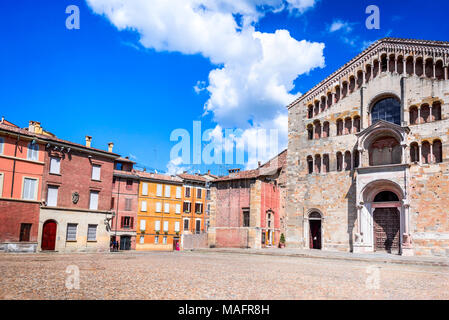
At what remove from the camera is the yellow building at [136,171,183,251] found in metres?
55.6

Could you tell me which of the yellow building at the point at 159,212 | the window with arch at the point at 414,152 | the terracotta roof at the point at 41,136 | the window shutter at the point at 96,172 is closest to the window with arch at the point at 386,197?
the window with arch at the point at 414,152

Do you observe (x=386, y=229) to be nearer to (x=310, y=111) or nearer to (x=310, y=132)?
(x=310, y=132)

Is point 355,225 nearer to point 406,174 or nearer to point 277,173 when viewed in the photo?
point 406,174

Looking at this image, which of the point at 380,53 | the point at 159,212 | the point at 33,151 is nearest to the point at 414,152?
the point at 380,53

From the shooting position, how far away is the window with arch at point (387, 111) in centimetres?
3522

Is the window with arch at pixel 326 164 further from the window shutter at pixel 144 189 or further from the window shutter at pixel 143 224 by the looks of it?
the window shutter at pixel 143 224

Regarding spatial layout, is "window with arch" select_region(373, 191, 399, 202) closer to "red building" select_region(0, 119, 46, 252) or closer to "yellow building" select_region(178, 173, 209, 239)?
"red building" select_region(0, 119, 46, 252)

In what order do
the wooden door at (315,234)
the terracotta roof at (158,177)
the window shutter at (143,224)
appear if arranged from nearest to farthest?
1. the wooden door at (315,234)
2. the window shutter at (143,224)
3. the terracotta roof at (158,177)

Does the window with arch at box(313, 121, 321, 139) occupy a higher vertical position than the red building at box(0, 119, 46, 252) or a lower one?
higher

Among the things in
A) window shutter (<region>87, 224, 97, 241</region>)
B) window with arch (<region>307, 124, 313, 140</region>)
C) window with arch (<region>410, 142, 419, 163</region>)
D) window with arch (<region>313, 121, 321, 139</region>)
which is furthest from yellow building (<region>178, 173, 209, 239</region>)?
window with arch (<region>410, 142, 419, 163</region>)

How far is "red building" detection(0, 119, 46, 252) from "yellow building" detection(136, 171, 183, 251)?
21.9 meters

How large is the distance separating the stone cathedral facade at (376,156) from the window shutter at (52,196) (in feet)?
76.4

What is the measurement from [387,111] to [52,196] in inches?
1269
